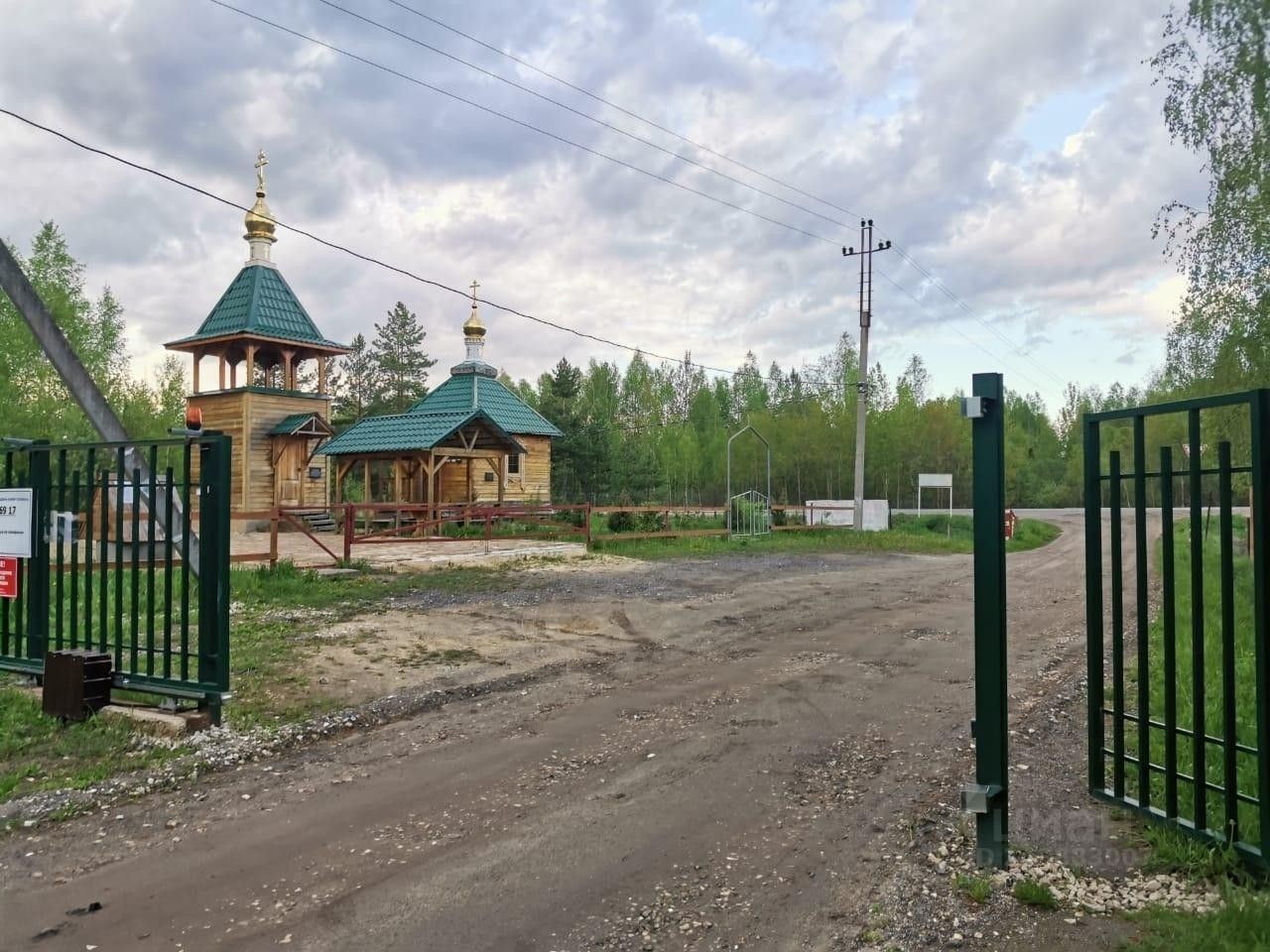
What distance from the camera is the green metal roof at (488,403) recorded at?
31.6m

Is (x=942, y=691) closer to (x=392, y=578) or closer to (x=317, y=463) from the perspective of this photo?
(x=392, y=578)

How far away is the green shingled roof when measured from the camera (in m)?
31.5

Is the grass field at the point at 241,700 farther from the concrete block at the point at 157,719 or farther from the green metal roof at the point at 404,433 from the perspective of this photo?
the green metal roof at the point at 404,433

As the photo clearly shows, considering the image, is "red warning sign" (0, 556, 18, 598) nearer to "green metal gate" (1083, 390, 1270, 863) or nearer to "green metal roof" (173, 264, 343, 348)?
"green metal gate" (1083, 390, 1270, 863)

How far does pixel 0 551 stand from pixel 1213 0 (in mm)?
15978

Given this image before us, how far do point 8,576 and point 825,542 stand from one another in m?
20.0

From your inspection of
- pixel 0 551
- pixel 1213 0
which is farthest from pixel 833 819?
pixel 1213 0

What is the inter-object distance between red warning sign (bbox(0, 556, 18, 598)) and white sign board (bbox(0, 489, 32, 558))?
53 mm

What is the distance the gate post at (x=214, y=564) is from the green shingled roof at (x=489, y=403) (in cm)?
2537

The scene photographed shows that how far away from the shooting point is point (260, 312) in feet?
91.8

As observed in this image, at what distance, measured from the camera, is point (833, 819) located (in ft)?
13.5

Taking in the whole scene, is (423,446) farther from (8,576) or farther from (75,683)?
(75,683)

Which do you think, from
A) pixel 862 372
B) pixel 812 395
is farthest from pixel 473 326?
pixel 812 395

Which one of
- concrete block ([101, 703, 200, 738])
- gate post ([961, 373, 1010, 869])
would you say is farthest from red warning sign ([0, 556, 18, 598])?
gate post ([961, 373, 1010, 869])
